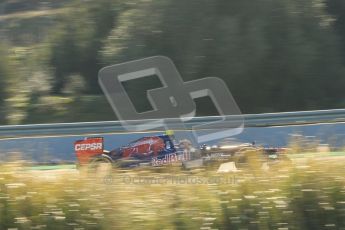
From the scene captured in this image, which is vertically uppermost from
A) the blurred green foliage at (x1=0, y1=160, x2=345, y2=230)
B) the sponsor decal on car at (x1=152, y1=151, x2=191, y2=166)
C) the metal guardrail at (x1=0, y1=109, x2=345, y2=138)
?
the blurred green foliage at (x1=0, y1=160, x2=345, y2=230)

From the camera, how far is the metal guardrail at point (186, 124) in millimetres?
14734

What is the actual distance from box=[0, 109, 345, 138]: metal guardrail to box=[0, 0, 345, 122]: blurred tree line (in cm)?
348

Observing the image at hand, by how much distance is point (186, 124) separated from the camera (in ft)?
47.9

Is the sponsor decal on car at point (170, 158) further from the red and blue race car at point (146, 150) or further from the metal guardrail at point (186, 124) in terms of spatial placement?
the metal guardrail at point (186, 124)

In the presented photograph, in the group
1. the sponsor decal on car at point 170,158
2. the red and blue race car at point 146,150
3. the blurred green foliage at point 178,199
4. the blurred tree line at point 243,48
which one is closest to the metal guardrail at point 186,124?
the red and blue race car at point 146,150

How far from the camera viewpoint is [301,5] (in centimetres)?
1945

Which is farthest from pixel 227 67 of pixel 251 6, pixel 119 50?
pixel 119 50

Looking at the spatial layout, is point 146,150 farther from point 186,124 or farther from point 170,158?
point 186,124

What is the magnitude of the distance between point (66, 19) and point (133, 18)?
334 centimetres

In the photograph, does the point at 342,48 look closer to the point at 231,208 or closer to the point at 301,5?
the point at 301,5

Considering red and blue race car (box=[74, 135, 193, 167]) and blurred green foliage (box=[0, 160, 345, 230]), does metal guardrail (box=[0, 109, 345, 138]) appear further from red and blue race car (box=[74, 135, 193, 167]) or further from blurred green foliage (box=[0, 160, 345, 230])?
blurred green foliage (box=[0, 160, 345, 230])

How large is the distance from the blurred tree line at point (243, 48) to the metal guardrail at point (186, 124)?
11.4 feet

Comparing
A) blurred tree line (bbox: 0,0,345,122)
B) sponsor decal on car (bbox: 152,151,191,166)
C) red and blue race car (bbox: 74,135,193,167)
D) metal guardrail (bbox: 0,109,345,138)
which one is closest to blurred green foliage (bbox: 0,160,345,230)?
sponsor decal on car (bbox: 152,151,191,166)

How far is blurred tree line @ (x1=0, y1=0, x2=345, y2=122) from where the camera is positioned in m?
18.8
